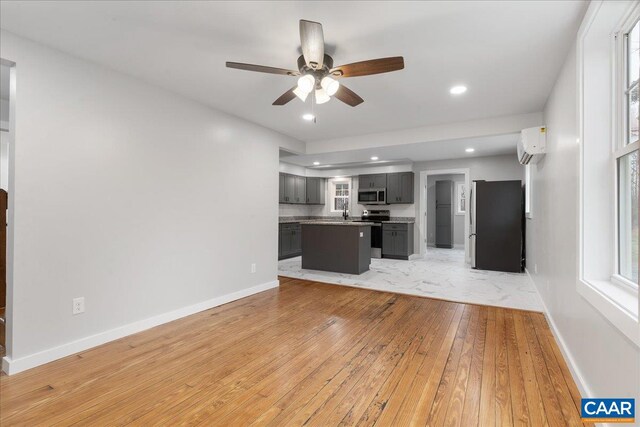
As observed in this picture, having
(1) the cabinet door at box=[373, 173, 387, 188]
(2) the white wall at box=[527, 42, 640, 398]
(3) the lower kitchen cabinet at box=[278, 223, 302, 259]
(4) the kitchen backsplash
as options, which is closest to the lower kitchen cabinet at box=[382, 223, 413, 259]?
(4) the kitchen backsplash

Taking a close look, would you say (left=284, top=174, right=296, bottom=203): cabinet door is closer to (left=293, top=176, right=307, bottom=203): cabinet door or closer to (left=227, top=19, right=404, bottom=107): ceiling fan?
(left=293, top=176, right=307, bottom=203): cabinet door

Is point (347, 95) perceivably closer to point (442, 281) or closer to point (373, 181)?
point (442, 281)

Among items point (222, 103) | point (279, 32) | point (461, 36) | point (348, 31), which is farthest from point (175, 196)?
point (461, 36)

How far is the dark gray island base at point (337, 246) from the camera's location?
17.3 ft

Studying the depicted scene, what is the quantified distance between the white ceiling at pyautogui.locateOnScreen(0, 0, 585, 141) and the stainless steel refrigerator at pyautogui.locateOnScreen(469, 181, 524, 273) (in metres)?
2.64

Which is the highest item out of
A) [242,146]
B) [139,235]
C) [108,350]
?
[242,146]

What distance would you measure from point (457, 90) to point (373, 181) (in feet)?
15.0

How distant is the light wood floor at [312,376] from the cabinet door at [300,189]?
15.9ft

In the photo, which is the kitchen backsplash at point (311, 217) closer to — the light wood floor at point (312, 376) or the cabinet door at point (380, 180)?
the cabinet door at point (380, 180)

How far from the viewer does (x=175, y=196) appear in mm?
3215

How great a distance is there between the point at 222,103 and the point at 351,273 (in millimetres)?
3481

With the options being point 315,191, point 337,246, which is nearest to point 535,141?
point 337,246

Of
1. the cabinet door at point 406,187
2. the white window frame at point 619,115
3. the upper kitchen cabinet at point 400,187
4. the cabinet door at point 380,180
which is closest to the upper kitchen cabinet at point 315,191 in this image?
the cabinet door at point 380,180

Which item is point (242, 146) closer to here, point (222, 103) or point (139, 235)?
point (222, 103)
